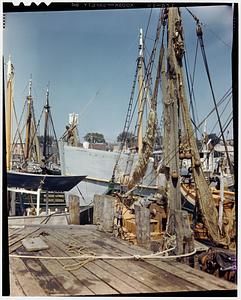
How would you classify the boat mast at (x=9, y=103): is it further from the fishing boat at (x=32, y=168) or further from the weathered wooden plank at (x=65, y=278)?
the weathered wooden plank at (x=65, y=278)

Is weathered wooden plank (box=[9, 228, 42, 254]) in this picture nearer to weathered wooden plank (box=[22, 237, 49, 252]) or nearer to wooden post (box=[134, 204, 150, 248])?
weathered wooden plank (box=[22, 237, 49, 252])

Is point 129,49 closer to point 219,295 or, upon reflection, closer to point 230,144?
point 230,144

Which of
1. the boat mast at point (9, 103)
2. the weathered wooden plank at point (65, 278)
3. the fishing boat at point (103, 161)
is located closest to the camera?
the weathered wooden plank at point (65, 278)

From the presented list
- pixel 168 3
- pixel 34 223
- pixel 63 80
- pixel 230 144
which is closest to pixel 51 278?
pixel 34 223

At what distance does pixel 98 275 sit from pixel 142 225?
0.34m

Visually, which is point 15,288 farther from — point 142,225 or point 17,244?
point 142,225

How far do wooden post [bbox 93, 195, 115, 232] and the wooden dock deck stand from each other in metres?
0.16

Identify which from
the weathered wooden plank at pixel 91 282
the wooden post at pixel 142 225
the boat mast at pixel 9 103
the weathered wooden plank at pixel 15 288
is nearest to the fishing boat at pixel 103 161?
the wooden post at pixel 142 225

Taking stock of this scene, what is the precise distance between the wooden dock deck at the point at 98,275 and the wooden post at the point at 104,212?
159 mm

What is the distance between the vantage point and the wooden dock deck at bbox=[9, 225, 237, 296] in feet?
4.71

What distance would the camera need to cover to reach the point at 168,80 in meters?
1.72

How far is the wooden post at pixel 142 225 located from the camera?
5.51 ft

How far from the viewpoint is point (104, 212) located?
5.73 feet

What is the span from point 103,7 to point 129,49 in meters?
0.22
